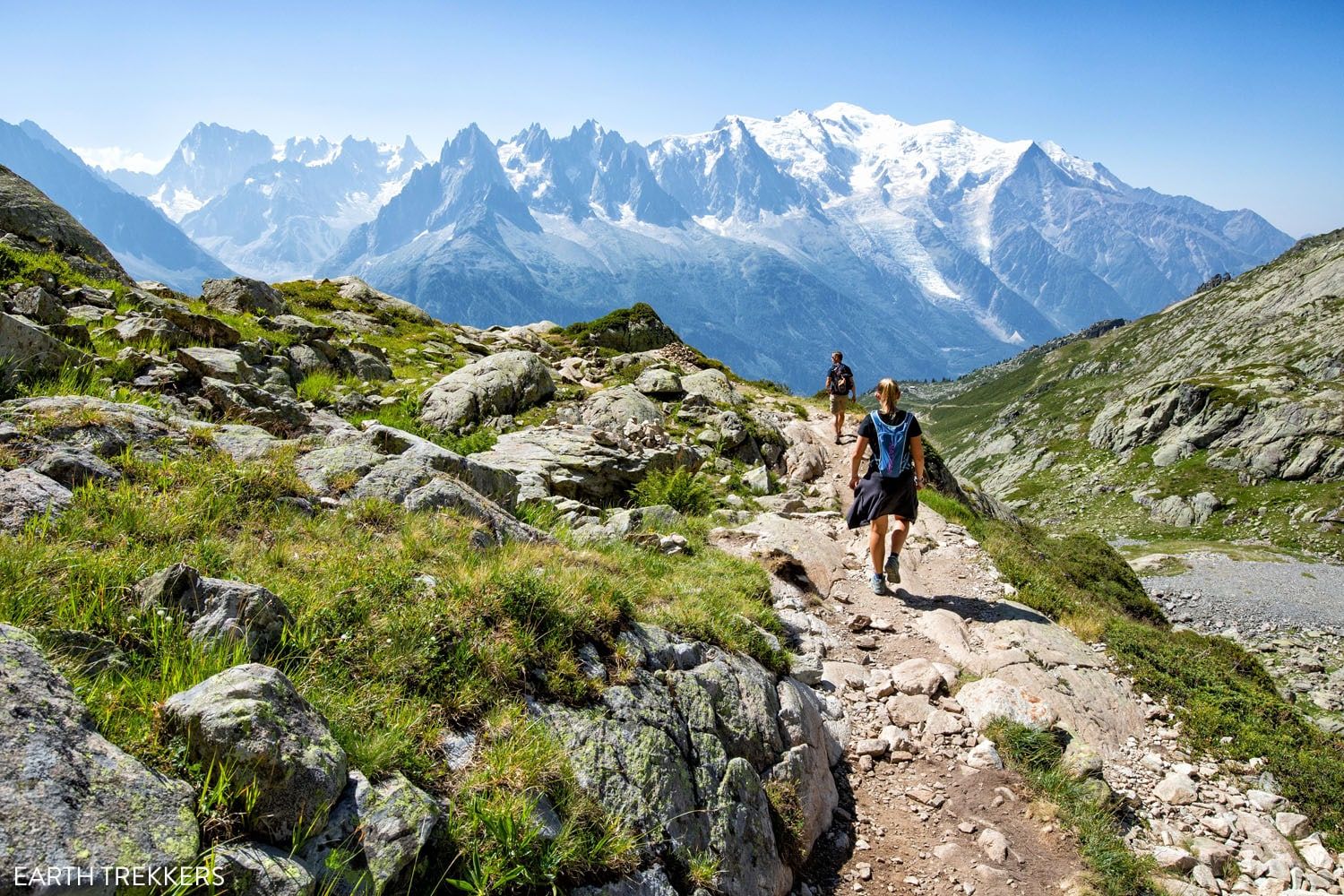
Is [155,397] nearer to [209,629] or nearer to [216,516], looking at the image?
[216,516]

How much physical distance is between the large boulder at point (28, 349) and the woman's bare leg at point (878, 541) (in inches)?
499

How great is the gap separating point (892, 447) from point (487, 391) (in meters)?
13.3

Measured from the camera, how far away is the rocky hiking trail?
6422mm

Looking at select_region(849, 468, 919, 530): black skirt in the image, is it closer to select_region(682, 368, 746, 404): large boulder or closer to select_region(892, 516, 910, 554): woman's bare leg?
select_region(892, 516, 910, 554): woman's bare leg

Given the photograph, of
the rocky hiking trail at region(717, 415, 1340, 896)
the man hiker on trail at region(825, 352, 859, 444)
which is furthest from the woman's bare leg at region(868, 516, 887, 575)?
the man hiker on trail at region(825, 352, 859, 444)

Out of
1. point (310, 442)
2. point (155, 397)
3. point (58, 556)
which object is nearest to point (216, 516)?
point (58, 556)

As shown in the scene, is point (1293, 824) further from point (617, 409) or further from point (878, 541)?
point (617, 409)

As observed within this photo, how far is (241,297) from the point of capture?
24.7m

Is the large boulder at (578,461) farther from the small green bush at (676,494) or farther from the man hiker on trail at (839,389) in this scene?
the man hiker on trail at (839,389)

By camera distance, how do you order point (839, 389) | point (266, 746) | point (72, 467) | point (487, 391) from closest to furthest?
point (266, 746)
point (72, 467)
point (487, 391)
point (839, 389)

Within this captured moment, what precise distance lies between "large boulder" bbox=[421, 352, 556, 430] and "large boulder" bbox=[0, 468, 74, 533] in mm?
12359

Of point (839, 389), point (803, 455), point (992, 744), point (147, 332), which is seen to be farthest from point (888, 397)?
point (147, 332)

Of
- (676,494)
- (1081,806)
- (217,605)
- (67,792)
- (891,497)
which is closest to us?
(67,792)

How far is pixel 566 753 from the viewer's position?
475 cm
